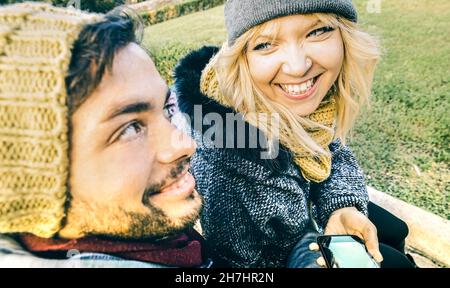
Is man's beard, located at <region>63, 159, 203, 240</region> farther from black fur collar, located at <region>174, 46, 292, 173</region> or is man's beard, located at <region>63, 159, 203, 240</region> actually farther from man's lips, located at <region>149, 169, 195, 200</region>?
black fur collar, located at <region>174, 46, 292, 173</region>

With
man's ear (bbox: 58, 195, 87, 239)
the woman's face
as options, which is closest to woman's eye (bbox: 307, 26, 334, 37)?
the woman's face

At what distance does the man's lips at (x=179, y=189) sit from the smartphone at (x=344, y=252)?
1.53 ft

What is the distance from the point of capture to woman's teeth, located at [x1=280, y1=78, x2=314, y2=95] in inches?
55.2

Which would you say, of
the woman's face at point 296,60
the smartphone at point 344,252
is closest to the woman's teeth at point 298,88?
the woman's face at point 296,60

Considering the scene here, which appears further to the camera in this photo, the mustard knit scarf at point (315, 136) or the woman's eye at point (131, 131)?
the mustard knit scarf at point (315, 136)

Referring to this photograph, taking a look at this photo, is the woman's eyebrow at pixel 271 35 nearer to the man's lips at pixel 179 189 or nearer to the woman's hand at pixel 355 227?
the man's lips at pixel 179 189

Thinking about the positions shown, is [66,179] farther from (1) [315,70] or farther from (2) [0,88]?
(1) [315,70]

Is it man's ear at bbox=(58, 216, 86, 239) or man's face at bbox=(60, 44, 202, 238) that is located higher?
man's face at bbox=(60, 44, 202, 238)

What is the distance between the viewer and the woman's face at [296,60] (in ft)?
4.22

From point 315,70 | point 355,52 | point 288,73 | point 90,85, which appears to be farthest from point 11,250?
point 355,52

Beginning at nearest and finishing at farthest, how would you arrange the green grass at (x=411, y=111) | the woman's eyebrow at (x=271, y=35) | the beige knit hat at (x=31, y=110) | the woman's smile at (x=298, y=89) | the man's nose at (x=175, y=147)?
the beige knit hat at (x=31, y=110) → the man's nose at (x=175, y=147) → the woman's eyebrow at (x=271, y=35) → the woman's smile at (x=298, y=89) → the green grass at (x=411, y=111)

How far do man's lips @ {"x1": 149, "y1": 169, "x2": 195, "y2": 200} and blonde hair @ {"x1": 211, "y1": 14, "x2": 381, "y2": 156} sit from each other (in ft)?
1.02

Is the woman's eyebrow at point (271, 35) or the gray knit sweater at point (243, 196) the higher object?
the woman's eyebrow at point (271, 35)

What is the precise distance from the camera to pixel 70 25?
0.97m
